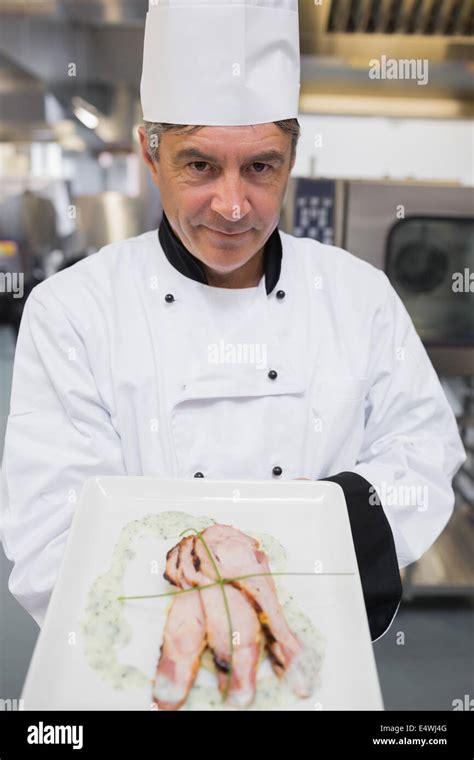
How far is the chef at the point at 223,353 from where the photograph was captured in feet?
3.12


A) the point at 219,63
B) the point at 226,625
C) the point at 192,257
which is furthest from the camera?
the point at 192,257

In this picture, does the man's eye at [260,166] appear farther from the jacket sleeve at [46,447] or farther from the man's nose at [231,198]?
the jacket sleeve at [46,447]

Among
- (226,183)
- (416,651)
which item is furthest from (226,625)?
(416,651)

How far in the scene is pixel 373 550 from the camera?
0.94 meters

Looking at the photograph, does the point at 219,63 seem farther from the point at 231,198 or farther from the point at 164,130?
the point at 231,198

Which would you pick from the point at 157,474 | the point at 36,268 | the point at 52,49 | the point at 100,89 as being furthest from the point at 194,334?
the point at 36,268

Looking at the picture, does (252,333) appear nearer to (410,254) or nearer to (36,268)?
(410,254)

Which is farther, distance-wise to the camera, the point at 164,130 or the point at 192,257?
the point at 192,257

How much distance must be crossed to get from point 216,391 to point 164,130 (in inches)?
15.7

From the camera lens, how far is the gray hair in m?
0.99

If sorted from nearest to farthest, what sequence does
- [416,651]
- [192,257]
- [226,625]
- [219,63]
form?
[226,625] < [219,63] < [192,257] < [416,651]

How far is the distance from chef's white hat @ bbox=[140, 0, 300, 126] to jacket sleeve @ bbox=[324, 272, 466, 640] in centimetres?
40

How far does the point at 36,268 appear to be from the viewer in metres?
5.25

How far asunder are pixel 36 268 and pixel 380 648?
394 cm
